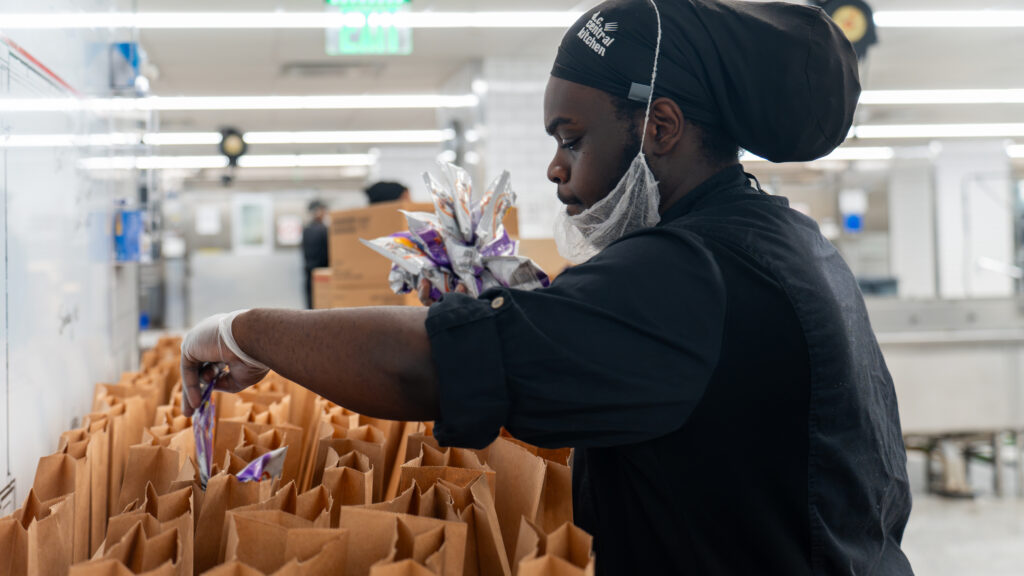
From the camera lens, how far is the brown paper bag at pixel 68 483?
977mm

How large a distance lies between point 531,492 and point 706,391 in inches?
10.0

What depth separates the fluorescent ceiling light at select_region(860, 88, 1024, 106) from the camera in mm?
9242

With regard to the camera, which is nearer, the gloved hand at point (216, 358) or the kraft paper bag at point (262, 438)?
the gloved hand at point (216, 358)

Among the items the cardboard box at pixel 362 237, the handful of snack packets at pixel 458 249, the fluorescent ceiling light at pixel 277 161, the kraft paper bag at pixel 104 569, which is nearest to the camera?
the kraft paper bag at pixel 104 569

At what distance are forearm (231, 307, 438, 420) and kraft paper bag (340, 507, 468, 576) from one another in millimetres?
102

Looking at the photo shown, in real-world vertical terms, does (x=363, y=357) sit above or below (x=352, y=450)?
above

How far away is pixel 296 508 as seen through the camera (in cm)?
84

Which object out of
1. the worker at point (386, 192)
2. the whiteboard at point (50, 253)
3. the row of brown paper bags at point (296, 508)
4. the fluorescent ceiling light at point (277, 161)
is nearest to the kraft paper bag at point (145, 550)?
the row of brown paper bags at point (296, 508)

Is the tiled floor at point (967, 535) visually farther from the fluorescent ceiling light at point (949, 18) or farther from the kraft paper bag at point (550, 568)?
the fluorescent ceiling light at point (949, 18)

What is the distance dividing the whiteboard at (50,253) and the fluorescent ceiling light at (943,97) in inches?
351

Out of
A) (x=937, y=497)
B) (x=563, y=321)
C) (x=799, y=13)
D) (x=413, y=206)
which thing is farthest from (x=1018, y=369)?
(x=563, y=321)

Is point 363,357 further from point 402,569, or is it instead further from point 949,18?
point 949,18

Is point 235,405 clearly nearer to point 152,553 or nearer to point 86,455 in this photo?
point 86,455

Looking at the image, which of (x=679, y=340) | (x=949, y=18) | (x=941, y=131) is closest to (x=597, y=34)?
(x=679, y=340)
